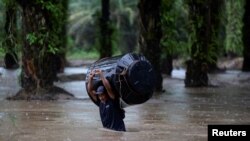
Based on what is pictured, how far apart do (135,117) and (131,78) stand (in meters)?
2.85

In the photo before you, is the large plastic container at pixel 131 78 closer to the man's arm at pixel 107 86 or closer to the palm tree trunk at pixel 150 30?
the man's arm at pixel 107 86

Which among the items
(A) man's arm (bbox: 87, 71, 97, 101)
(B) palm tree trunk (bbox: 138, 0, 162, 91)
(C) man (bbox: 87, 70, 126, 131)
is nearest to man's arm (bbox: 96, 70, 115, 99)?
(C) man (bbox: 87, 70, 126, 131)

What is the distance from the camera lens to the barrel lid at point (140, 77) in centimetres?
993

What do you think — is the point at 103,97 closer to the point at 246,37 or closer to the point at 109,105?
the point at 109,105

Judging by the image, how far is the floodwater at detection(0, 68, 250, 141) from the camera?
986cm

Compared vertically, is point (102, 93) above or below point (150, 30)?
above

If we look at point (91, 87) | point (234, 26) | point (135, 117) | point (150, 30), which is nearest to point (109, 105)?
point (91, 87)

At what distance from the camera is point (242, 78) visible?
86.5 ft

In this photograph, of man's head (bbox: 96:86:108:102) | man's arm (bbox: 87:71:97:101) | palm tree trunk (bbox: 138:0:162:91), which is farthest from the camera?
palm tree trunk (bbox: 138:0:162:91)

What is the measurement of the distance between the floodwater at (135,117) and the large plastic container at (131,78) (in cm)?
55

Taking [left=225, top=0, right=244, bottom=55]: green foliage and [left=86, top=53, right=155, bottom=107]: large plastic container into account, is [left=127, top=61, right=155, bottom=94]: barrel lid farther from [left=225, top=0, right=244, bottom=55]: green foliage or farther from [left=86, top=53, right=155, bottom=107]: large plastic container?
[left=225, top=0, right=244, bottom=55]: green foliage

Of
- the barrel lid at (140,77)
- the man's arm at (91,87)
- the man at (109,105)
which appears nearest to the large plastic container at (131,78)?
the barrel lid at (140,77)

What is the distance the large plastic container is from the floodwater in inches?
21.7

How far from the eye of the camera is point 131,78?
32.5ft
